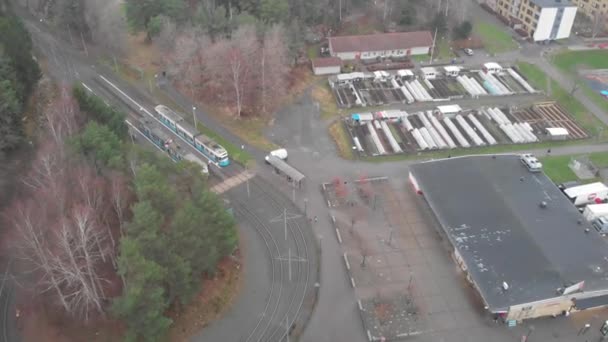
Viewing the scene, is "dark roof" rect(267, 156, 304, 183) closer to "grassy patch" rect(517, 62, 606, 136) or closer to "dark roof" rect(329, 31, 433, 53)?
"dark roof" rect(329, 31, 433, 53)

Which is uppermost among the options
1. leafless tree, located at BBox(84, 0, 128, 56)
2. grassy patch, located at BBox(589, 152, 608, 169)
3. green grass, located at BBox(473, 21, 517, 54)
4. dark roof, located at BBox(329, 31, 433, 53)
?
leafless tree, located at BBox(84, 0, 128, 56)

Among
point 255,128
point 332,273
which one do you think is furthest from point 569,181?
point 255,128

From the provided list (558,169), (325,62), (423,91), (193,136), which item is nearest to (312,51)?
(325,62)

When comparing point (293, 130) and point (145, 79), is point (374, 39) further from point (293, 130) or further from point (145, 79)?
point (145, 79)

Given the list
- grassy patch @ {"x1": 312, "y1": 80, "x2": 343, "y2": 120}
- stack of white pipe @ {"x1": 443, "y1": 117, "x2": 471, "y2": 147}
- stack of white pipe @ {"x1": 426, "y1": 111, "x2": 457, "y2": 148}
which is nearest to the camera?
stack of white pipe @ {"x1": 426, "y1": 111, "x2": 457, "y2": 148}

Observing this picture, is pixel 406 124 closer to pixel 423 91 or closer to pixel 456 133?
pixel 456 133

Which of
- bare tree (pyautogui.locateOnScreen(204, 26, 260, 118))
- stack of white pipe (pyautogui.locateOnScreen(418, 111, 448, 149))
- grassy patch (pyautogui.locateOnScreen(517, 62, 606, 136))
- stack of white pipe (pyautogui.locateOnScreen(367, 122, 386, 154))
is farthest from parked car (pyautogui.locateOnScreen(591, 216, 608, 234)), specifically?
bare tree (pyautogui.locateOnScreen(204, 26, 260, 118))
